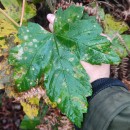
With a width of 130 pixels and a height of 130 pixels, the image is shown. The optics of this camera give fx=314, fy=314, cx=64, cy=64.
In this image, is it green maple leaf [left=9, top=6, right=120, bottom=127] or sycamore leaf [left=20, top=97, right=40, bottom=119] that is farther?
sycamore leaf [left=20, top=97, right=40, bottom=119]

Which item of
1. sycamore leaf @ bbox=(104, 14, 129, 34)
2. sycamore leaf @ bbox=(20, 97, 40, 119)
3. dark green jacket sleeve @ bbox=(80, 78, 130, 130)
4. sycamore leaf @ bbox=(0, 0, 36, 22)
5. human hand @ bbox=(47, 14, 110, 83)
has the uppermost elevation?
sycamore leaf @ bbox=(0, 0, 36, 22)

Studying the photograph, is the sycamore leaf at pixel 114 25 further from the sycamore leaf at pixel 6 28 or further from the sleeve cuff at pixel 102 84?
the sycamore leaf at pixel 6 28

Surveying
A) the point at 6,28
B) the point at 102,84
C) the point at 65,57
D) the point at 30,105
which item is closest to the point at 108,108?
the point at 102,84

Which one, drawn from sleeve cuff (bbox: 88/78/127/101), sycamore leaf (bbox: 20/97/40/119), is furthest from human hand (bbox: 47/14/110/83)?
sycamore leaf (bbox: 20/97/40/119)

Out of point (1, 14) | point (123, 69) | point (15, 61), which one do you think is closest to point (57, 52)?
point (15, 61)

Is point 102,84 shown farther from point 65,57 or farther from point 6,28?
point 6,28

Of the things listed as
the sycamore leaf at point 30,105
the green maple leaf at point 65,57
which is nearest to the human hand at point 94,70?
the green maple leaf at point 65,57

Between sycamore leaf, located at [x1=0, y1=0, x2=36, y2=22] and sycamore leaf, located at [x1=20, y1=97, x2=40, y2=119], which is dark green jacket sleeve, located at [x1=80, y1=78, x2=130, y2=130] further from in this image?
sycamore leaf, located at [x1=0, y1=0, x2=36, y2=22]

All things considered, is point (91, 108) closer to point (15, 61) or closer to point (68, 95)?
point (68, 95)
